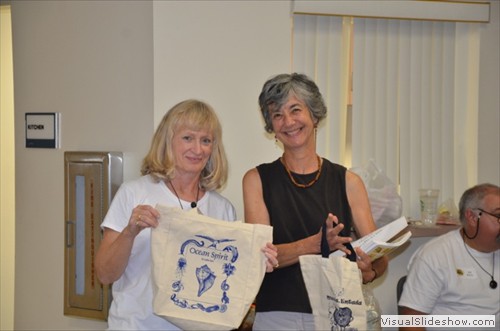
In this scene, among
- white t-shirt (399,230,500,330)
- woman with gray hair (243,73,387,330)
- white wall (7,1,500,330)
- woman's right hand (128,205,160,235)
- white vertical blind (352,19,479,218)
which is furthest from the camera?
white vertical blind (352,19,479,218)

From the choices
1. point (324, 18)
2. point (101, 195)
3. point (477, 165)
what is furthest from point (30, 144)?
point (477, 165)

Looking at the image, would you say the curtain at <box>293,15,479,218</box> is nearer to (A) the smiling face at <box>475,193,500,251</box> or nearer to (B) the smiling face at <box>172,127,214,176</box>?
(A) the smiling face at <box>475,193,500,251</box>

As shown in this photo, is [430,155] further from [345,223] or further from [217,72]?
[345,223]

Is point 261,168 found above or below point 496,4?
below

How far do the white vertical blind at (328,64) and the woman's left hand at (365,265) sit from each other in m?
1.50

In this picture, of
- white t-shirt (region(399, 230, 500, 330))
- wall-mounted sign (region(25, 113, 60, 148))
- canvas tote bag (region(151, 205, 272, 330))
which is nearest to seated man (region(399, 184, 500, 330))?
white t-shirt (region(399, 230, 500, 330))

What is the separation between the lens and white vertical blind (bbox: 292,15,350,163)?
12.0 feet

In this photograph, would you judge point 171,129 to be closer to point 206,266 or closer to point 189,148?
point 189,148

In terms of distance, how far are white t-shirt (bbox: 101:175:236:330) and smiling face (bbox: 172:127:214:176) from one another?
10 centimetres

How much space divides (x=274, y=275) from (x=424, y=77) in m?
1.97

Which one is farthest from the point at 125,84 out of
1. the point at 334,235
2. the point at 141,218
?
the point at 334,235

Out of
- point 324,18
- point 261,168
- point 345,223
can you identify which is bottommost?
point 345,223

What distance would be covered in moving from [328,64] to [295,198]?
1.53 meters

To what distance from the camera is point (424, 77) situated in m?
3.87
